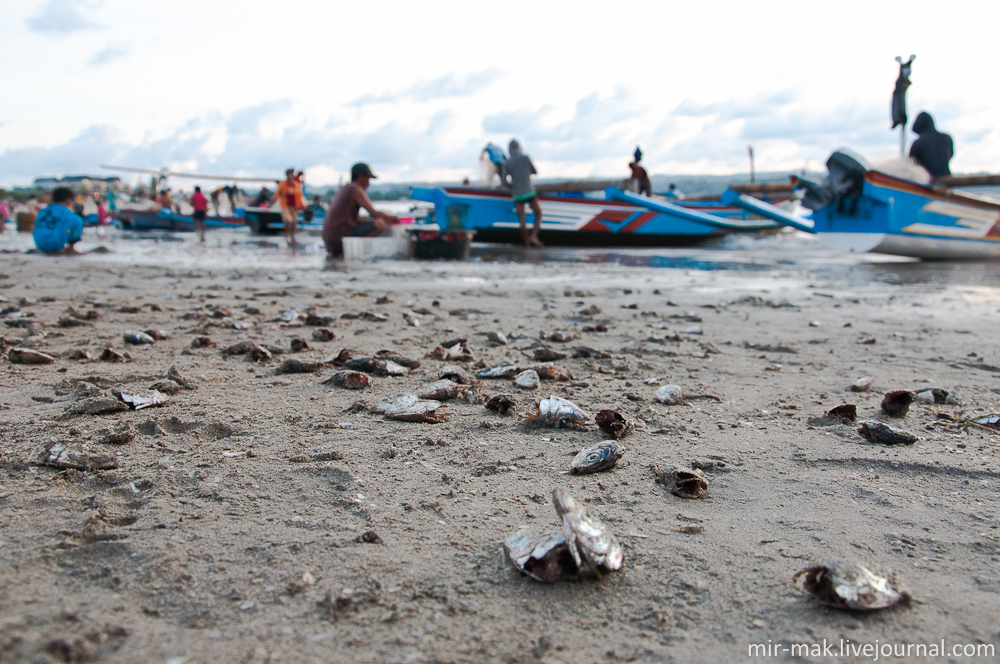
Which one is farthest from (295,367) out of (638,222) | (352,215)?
(638,222)

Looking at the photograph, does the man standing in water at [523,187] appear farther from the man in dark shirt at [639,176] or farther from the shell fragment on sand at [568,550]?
the shell fragment on sand at [568,550]

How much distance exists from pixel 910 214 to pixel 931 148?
1241 mm

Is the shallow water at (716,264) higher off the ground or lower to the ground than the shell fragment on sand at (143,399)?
higher

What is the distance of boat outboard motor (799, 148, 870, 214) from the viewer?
1078 centimetres

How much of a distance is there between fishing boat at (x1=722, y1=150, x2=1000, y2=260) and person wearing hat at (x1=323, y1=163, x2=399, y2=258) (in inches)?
298

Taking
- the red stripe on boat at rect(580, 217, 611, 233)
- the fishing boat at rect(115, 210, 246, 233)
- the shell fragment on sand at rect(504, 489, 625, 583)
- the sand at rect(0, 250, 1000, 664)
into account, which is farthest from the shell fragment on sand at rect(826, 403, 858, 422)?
the fishing boat at rect(115, 210, 246, 233)

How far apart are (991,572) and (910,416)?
3.96 feet

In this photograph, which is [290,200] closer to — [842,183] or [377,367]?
[842,183]

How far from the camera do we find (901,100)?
1106cm

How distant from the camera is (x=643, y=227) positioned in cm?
1545

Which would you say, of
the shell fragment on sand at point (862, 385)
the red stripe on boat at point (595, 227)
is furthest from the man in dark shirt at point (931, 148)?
the shell fragment on sand at point (862, 385)

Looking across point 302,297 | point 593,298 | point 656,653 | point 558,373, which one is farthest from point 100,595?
point 593,298

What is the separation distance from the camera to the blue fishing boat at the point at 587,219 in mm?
14742

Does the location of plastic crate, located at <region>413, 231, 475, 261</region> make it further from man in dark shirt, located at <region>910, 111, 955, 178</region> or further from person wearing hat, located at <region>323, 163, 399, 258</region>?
man in dark shirt, located at <region>910, 111, 955, 178</region>
